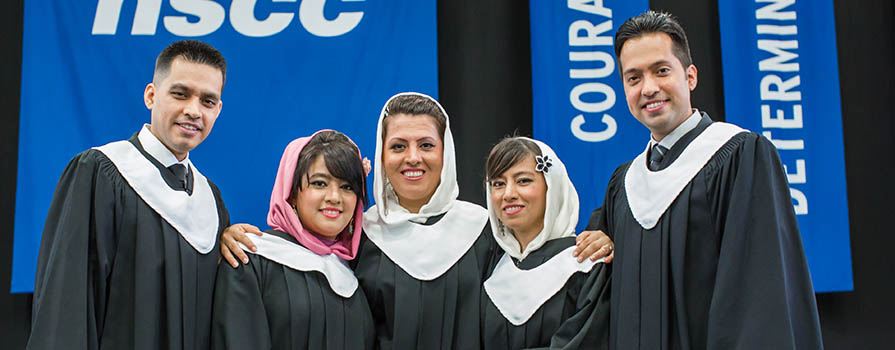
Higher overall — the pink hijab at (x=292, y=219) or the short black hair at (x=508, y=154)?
the short black hair at (x=508, y=154)

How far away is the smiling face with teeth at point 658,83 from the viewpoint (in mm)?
2178

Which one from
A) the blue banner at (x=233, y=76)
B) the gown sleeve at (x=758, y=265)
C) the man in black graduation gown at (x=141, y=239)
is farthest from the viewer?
the blue banner at (x=233, y=76)

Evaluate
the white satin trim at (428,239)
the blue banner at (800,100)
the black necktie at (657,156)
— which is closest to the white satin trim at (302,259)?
the white satin trim at (428,239)

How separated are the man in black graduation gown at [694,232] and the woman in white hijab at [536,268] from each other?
0.36 ft

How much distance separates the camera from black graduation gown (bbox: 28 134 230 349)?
6.49ft

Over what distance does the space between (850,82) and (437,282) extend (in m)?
3.51

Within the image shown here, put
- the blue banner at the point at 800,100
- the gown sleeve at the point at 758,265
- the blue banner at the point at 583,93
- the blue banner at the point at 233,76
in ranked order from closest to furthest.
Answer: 1. the gown sleeve at the point at 758,265
2. the blue banner at the point at 233,76
3. the blue banner at the point at 583,93
4. the blue banner at the point at 800,100


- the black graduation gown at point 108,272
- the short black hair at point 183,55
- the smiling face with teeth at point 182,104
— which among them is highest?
the short black hair at point 183,55

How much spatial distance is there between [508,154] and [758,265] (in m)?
1.02

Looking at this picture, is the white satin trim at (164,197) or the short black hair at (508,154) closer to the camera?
the white satin trim at (164,197)

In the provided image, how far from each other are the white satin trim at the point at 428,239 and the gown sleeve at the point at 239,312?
0.50 meters

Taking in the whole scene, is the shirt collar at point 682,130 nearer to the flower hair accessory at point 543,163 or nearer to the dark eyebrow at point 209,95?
the flower hair accessory at point 543,163

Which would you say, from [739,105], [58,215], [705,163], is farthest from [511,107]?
[58,215]

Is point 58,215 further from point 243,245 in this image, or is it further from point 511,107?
point 511,107
